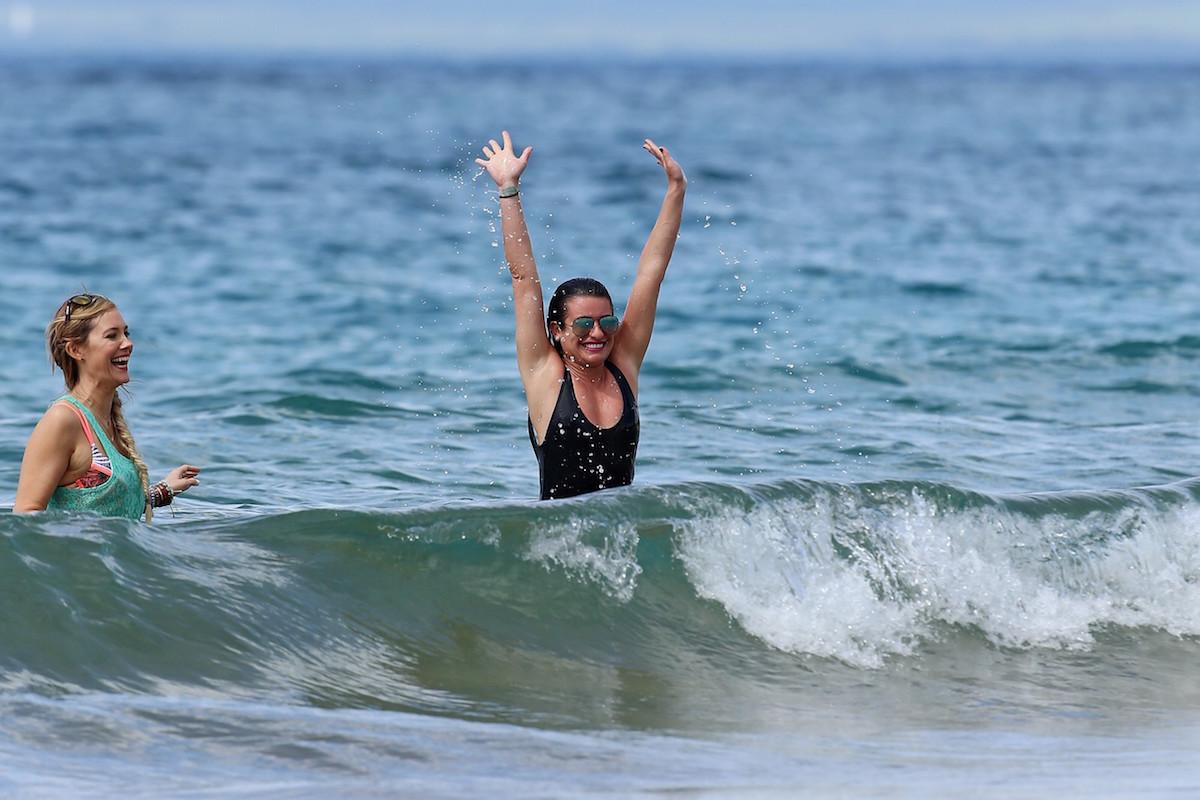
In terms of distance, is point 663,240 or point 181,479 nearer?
point 181,479

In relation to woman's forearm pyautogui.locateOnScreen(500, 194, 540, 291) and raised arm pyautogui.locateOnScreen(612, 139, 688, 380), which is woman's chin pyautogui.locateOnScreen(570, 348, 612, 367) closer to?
raised arm pyautogui.locateOnScreen(612, 139, 688, 380)

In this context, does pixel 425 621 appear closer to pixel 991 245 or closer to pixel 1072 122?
pixel 991 245

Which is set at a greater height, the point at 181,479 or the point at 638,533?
the point at 181,479

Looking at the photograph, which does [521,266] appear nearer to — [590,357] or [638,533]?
[590,357]

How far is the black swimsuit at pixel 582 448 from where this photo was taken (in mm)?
7352

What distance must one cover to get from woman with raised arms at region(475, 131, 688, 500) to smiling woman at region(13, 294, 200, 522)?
1.59 meters

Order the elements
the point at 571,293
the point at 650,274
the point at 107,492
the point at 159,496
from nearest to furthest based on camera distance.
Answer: the point at 107,492
the point at 159,496
the point at 571,293
the point at 650,274

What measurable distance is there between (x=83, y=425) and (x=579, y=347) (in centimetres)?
215

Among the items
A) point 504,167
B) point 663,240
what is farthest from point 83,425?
point 663,240

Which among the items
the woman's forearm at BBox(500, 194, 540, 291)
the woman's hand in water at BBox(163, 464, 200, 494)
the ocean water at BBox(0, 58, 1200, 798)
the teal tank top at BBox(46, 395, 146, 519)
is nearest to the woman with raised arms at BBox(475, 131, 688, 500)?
the woman's forearm at BBox(500, 194, 540, 291)

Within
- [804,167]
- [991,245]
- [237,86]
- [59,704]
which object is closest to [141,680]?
[59,704]

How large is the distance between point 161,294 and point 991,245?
13013 millimetres

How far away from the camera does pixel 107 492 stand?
6.93 metres

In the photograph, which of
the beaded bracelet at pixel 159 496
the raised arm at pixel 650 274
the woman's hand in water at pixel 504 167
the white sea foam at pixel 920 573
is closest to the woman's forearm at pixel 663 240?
the raised arm at pixel 650 274
